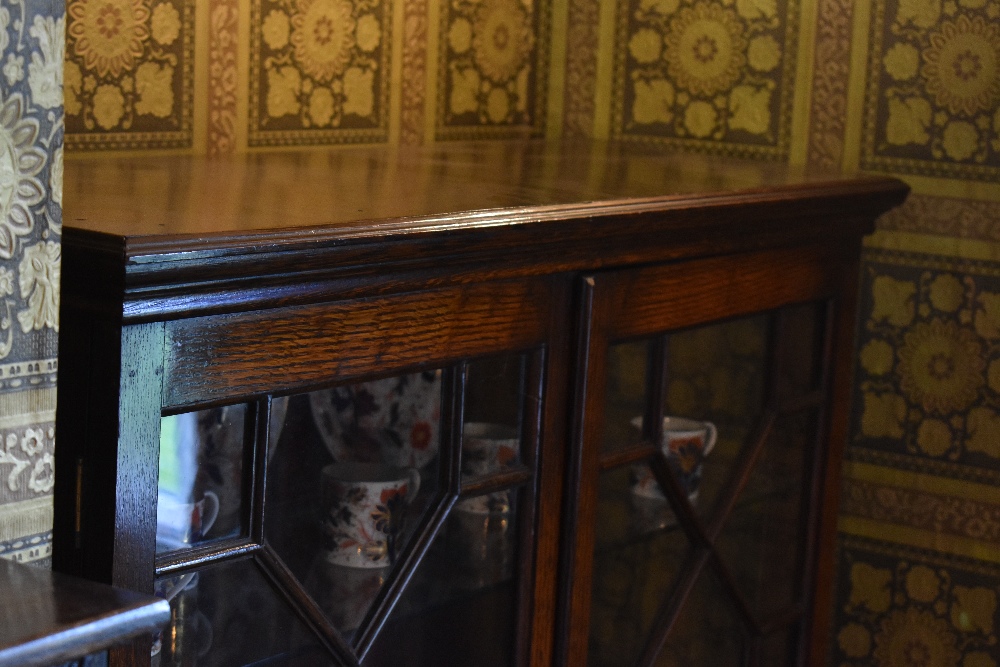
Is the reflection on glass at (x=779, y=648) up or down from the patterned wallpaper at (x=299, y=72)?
down

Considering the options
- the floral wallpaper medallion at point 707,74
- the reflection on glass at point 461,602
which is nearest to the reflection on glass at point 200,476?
the reflection on glass at point 461,602

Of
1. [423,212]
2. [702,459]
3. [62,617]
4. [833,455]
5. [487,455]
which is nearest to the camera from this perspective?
[62,617]

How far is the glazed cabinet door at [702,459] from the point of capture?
1.25 meters

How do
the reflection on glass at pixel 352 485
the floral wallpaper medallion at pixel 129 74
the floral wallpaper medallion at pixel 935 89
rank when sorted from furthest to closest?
the floral wallpaper medallion at pixel 935 89, the floral wallpaper medallion at pixel 129 74, the reflection on glass at pixel 352 485

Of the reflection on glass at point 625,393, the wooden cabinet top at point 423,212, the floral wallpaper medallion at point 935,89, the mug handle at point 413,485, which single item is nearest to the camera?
the wooden cabinet top at point 423,212

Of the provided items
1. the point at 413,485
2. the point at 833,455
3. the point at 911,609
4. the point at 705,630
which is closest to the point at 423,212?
the point at 413,485

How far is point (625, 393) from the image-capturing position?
1269 mm

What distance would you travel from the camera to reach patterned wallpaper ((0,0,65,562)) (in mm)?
713

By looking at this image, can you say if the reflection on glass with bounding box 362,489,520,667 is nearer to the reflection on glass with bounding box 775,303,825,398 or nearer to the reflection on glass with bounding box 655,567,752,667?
the reflection on glass with bounding box 655,567,752,667

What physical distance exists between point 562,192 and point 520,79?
2.76 ft

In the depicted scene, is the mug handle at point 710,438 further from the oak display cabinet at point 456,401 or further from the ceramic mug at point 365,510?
the ceramic mug at point 365,510

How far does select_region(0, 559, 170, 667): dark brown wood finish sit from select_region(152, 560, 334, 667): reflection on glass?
0.61 feet

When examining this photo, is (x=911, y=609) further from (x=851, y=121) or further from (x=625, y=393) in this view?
(x=625, y=393)

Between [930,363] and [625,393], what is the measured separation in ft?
2.55
